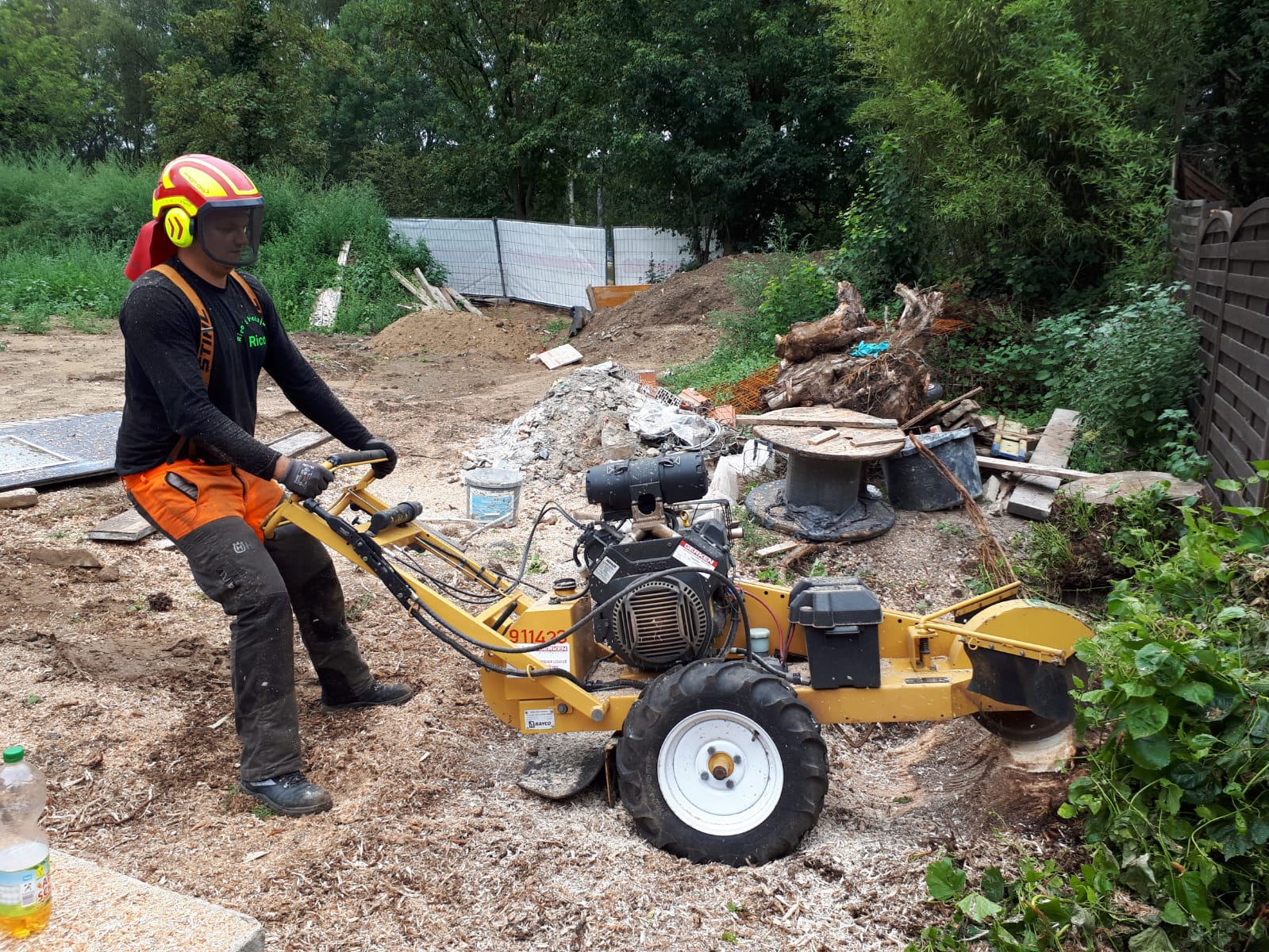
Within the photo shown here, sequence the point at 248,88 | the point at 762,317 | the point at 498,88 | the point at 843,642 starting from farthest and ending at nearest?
the point at 498,88 → the point at 248,88 → the point at 762,317 → the point at 843,642

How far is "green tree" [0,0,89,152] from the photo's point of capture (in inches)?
1208

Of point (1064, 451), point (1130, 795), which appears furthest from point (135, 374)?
point (1064, 451)

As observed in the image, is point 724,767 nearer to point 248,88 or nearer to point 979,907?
point 979,907

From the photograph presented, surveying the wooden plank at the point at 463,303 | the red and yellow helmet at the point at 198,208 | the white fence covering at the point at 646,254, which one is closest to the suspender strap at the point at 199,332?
the red and yellow helmet at the point at 198,208

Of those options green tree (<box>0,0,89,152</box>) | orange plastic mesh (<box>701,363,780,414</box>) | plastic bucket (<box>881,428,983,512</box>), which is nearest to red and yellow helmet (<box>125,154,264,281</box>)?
plastic bucket (<box>881,428,983,512</box>)

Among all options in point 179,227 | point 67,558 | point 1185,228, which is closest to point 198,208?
point 179,227

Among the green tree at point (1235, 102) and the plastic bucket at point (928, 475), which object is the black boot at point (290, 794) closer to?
the plastic bucket at point (928, 475)

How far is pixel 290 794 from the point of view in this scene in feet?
11.6

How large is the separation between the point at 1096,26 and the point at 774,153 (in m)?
10.4

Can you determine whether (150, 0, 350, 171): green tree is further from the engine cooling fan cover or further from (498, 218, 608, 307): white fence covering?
the engine cooling fan cover

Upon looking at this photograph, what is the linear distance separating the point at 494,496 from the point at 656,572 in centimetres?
402

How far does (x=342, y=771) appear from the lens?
12.7 ft

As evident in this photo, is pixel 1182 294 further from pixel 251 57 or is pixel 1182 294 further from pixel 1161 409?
pixel 251 57

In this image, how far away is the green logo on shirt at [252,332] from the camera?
371cm
